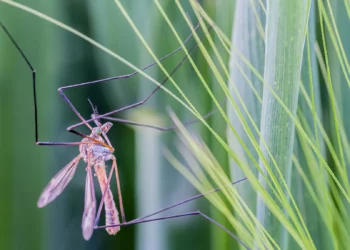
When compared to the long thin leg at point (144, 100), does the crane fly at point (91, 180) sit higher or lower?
lower

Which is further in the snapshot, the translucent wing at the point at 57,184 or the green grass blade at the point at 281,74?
the translucent wing at the point at 57,184

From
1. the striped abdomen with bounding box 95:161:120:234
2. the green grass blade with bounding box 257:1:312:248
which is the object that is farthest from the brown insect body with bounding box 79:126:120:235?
the green grass blade with bounding box 257:1:312:248

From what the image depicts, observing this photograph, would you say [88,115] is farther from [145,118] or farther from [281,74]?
[281,74]

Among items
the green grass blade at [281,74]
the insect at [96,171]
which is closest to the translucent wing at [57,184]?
the insect at [96,171]

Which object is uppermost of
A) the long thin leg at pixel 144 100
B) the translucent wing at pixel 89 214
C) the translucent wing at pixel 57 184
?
the long thin leg at pixel 144 100

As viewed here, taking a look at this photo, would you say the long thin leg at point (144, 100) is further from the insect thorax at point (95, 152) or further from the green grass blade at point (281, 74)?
the green grass blade at point (281, 74)

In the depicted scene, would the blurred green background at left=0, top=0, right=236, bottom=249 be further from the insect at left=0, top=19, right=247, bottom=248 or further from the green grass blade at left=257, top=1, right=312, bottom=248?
the green grass blade at left=257, top=1, right=312, bottom=248
